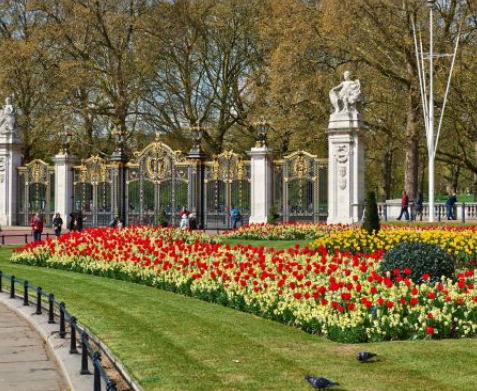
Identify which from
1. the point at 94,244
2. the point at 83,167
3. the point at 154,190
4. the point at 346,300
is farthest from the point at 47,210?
the point at 346,300

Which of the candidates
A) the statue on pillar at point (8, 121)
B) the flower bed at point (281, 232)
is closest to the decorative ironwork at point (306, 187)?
the flower bed at point (281, 232)

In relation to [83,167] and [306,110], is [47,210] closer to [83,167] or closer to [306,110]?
[83,167]

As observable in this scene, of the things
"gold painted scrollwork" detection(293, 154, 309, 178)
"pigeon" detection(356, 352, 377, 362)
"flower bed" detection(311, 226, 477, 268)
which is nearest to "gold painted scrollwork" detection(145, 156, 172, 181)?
"gold painted scrollwork" detection(293, 154, 309, 178)

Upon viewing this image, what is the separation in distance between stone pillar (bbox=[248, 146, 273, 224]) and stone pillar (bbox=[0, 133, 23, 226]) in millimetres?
11405

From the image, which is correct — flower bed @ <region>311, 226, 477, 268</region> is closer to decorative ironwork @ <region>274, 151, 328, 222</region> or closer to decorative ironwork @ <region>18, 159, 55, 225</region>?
decorative ironwork @ <region>274, 151, 328, 222</region>

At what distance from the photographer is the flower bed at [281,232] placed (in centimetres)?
2502

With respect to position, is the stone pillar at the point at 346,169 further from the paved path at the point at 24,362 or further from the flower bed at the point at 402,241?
the paved path at the point at 24,362

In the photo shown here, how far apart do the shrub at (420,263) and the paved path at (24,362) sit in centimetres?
543

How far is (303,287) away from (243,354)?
9.45 ft

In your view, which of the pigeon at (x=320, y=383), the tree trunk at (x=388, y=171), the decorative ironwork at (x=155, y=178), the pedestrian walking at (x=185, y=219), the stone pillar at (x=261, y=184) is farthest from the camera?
the tree trunk at (x=388, y=171)

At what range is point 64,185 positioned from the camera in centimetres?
3406

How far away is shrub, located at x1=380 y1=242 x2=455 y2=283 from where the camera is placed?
12188mm

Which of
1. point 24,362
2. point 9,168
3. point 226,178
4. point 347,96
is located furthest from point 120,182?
point 24,362

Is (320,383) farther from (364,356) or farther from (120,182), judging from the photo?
(120,182)
